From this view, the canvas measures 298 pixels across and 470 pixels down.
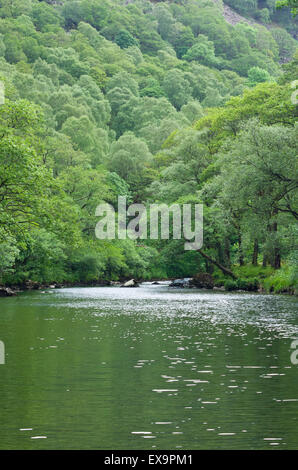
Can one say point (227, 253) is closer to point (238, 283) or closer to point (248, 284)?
point (238, 283)

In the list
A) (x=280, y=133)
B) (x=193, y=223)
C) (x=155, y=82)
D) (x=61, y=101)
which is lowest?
(x=193, y=223)

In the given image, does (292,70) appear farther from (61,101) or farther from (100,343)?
(61,101)

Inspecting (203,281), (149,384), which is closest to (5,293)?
(203,281)

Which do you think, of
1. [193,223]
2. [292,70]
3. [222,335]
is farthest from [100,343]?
[292,70]

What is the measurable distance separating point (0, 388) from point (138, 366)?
3.80 metres

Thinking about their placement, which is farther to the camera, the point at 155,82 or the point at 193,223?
the point at 155,82

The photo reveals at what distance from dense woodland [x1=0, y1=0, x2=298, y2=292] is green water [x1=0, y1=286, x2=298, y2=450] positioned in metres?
12.8

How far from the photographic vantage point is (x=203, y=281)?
2362 inches

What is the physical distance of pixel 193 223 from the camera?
60.0 m

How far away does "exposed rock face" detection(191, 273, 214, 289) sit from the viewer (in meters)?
58.8

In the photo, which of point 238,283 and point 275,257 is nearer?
point 275,257

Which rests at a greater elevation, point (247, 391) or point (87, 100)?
point (87, 100)

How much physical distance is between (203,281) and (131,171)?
42565 millimetres
